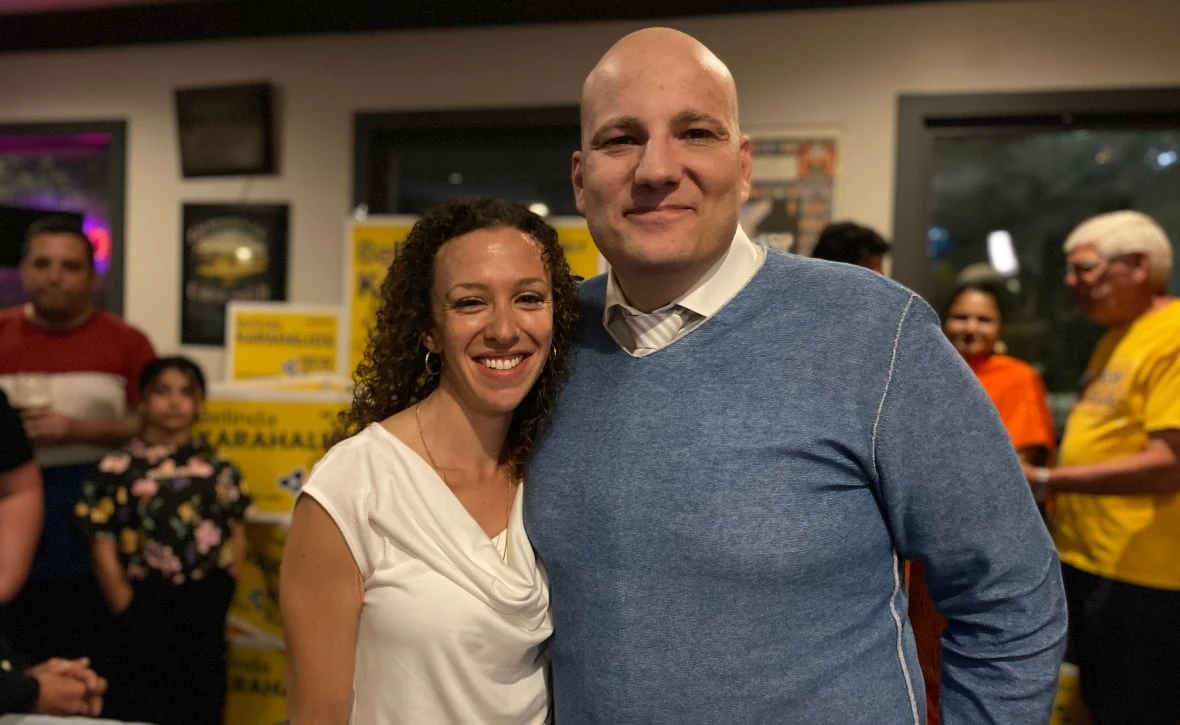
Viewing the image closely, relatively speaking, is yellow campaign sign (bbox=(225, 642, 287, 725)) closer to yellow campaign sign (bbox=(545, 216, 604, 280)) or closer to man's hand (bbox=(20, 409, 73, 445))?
man's hand (bbox=(20, 409, 73, 445))

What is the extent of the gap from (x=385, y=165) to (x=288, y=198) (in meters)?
0.44

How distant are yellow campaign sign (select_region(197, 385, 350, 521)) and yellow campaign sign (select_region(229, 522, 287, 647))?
0.13 meters

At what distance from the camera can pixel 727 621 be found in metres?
1.13

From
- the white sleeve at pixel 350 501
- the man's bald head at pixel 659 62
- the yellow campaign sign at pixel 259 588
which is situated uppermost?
the man's bald head at pixel 659 62

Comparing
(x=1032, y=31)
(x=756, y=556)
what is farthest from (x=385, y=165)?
(x=756, y=556)

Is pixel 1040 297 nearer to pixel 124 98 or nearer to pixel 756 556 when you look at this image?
pixel 756 556

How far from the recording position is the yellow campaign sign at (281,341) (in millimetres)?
3367

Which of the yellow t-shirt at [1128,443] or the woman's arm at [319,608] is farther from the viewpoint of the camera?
the yellow t-shirt at [1128,443]

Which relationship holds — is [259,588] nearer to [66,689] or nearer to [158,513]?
[158,513]

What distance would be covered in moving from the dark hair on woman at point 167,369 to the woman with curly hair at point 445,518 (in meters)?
1.91

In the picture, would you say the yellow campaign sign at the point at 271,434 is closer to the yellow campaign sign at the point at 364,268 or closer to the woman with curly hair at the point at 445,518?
the yellow campaign sign at the point at 364,268

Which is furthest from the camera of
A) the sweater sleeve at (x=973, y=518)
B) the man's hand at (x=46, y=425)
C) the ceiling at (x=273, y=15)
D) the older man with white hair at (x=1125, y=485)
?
the ceiling at (x=273, y=15)

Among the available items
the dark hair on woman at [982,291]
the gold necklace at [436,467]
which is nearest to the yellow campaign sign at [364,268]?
the gold necklace at [436,467]

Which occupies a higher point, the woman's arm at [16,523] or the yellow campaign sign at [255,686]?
the woman's arm at [16,523]
